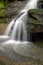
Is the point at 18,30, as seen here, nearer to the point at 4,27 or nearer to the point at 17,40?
the point at 17,40

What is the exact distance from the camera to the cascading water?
8.56 metres

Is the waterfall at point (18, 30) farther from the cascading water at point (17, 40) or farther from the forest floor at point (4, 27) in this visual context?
the forest floor at point (4, 27)

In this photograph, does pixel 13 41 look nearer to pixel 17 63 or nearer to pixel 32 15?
pixel 32 15

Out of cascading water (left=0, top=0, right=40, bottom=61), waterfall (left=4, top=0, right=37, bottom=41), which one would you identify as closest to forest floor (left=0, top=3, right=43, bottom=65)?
cascading water (left=0, top=0, right=40, bottom=61)

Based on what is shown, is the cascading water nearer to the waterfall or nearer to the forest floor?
the waterfall

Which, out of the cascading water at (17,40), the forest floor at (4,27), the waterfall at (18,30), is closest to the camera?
the forest floor at (4,27)

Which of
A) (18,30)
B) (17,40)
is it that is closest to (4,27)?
(18,30)

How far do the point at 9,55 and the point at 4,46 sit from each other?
133 cm

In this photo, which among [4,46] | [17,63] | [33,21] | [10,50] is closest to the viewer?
[17,63]

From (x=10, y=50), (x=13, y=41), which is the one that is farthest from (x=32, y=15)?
(x=10, y=50)

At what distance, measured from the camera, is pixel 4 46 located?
30.7ft

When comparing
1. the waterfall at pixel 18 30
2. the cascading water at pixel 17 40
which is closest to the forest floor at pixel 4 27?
the cascading water at pixel 17 40

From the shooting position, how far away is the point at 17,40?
1056 centimetres

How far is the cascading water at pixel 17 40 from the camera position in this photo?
8562mm
